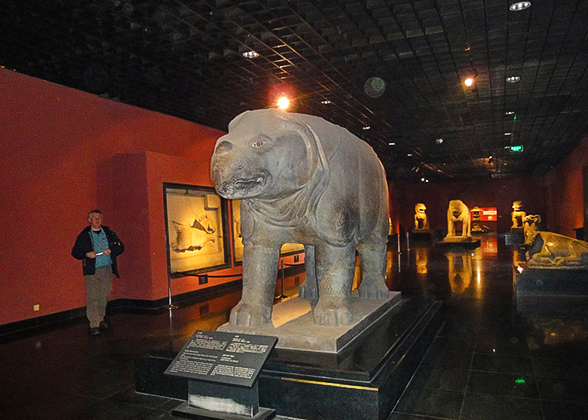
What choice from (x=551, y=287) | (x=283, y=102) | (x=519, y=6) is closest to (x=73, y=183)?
(x=283, y=102)

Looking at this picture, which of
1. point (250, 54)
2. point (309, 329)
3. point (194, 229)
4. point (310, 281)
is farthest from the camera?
point (194, 229)

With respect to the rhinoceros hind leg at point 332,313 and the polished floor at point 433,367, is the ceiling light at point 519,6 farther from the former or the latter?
the rhinoceros hind leg at point 332,313

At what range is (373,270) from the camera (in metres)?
4.38

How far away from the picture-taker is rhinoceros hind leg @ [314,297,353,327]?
10.9ft

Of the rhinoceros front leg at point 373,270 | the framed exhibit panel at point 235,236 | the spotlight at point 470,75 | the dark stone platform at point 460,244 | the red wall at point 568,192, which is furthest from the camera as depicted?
the dark stone platform at point 460,244

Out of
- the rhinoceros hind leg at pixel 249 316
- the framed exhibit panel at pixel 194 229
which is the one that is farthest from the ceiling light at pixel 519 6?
the framed exhibit panel at pixel 194 229

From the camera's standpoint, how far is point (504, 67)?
6.54 meters

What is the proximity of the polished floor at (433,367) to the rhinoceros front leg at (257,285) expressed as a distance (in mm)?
525

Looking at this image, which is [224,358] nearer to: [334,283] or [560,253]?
[334,283]

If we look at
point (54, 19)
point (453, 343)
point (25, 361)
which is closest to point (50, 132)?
point (54, 19)

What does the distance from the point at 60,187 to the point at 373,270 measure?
4116mm

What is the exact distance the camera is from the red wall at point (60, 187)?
548cm

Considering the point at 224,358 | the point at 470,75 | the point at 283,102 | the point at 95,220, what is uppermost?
the point at 470,75

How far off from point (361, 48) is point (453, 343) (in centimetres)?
343
